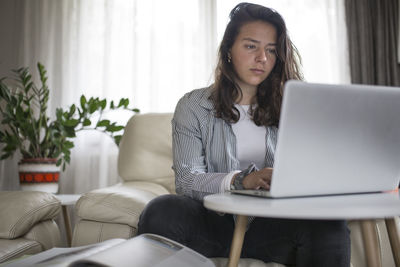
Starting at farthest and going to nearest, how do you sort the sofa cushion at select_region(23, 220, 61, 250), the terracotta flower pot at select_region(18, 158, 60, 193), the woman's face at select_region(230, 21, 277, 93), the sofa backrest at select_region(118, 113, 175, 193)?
the terracotta flower pot at select_region(18, 158, 60, 193), the sofa backrest at select_region(118, 113, 175, 193), the sofa cushion at select_region(23, 220, 61, 250), the woman's face at select_region(230, 21, 277, 93)

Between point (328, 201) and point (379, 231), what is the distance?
0.63 metres

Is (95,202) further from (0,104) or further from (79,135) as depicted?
(0,104)

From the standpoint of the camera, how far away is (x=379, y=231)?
3.96 ft

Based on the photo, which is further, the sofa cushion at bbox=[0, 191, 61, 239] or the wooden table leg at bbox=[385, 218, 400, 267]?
the sofa cushion at bbox=[0, 191, 61, 239]

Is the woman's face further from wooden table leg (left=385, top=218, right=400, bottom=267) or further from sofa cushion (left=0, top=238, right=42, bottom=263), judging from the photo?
sofa cushion (left=0, top=238, right=42, bottom=263)

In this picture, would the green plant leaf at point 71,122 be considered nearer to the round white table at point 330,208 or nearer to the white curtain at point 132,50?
the white curtain at point 132,50

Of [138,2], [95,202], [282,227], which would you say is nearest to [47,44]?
[138,2]

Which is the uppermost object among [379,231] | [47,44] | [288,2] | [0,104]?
[288,2]

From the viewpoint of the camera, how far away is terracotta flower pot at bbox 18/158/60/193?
6.86 ft

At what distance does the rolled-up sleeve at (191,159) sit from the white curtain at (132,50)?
1.49 metres

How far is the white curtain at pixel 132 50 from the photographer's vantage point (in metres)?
2.73

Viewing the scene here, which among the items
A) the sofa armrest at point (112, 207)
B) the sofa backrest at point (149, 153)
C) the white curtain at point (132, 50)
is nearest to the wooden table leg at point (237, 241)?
the sofa armrest at point (112, 207)

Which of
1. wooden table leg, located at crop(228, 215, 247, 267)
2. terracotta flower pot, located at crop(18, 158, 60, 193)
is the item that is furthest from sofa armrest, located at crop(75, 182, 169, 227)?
terracotta flower pot, located at crop(18, 158, 60, 193)

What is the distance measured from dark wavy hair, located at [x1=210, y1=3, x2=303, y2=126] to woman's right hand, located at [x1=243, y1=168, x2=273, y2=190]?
37 centimetres
